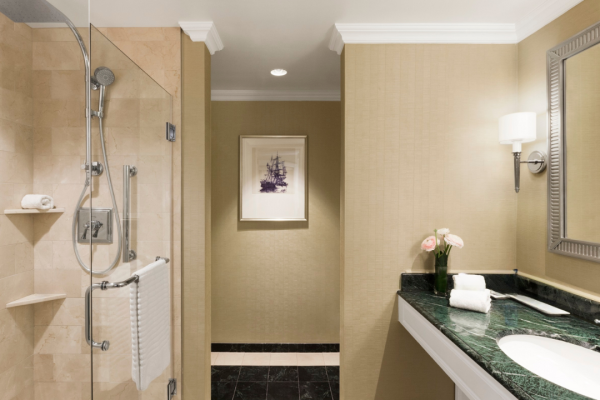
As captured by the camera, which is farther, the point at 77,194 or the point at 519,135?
the point at 519,135

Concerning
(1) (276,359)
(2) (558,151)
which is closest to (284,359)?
(1) (276,359)

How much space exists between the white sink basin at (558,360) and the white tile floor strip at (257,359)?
6.78ft

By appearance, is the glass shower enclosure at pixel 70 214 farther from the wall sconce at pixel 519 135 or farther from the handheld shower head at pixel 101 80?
the wall sconce at pixel 519 135

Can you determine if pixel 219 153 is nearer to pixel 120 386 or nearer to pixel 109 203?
pixel 109 203

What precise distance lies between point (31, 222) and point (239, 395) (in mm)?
1944

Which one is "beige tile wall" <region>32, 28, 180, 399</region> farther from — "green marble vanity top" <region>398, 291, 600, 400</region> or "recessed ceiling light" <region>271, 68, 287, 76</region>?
"green marble vanity top" <region>398, 291, 600, 400</region>

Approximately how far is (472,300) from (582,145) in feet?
2.86

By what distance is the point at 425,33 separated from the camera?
1920mm

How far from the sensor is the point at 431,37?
193 centimetres

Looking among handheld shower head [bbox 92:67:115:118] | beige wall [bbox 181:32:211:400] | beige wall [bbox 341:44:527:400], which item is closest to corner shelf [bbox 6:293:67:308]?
handheld shower head [bbox 92:67:115:118]

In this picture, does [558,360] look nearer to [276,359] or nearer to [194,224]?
[194,224]

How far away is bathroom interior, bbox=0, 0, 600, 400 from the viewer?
1.09 metres

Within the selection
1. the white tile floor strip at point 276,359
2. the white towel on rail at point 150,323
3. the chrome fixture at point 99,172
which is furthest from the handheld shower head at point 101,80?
the white tile floor strip at point 276,359

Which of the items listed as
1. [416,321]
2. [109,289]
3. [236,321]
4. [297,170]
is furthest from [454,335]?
[236,321]
